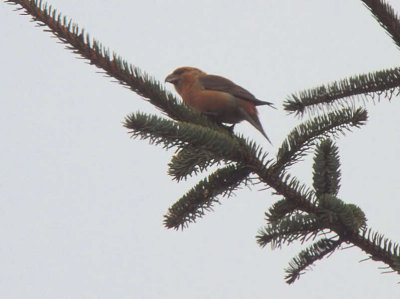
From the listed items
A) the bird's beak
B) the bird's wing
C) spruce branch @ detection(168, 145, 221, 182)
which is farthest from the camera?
the bird's beak

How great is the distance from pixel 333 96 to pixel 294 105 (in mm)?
244

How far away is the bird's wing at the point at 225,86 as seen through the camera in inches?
199

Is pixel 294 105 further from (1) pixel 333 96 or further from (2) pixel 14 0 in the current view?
(2) pixel 14 0

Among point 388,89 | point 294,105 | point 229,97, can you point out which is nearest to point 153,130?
point 294,105

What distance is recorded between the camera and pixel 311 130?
2465 mm

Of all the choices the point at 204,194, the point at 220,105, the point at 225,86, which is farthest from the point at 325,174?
the point at 225,86

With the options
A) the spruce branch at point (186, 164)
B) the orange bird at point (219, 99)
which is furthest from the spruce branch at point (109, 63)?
the orange bird at point (219, 99)

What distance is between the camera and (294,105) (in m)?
3.22

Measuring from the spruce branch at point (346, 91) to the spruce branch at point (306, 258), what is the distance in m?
1.21

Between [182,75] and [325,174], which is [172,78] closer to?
[182,75]

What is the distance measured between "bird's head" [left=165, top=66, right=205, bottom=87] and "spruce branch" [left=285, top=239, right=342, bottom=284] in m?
3.42

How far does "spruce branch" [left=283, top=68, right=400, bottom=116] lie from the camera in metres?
3.07

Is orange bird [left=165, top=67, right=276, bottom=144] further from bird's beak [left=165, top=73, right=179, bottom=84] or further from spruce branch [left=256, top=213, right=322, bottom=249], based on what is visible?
→ spruce branch [left=256, top=213, right=322, bottom=249]

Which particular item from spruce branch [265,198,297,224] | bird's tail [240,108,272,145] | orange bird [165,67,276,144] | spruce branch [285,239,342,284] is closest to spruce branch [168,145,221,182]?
spruce branch [265,198,297,224]
